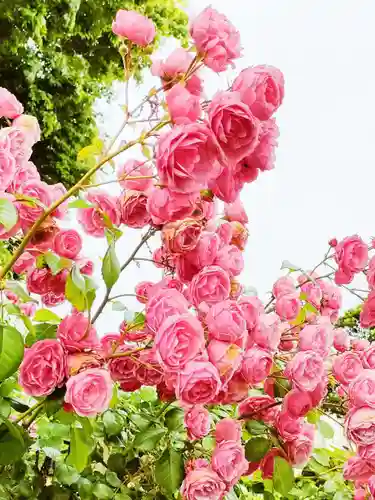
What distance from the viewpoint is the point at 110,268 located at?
2.09 ft

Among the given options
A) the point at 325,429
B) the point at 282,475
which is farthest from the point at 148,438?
the point at 325,429

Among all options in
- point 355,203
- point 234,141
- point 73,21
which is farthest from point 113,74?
point 234,141

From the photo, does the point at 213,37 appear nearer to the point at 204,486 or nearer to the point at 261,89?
the point at 261,89

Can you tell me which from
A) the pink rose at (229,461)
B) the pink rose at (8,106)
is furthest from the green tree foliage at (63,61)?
the pink rose at (229,461)

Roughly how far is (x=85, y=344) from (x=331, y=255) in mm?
407

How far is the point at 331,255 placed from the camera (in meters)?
0.91

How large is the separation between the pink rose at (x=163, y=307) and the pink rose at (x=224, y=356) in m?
0.05

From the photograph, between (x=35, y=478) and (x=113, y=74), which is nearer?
(x=35, y=478)

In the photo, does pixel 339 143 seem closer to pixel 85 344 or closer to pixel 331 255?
pixel 331 255

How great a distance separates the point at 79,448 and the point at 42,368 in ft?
0.37

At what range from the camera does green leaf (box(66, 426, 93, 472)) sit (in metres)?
0.68

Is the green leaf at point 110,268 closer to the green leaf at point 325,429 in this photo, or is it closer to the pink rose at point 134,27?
the pink rose at point 134,27

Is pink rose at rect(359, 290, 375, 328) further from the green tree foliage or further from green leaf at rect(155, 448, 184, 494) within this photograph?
the green tree foliage

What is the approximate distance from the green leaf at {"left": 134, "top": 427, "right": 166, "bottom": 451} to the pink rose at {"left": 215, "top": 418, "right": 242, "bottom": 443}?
76 millimetres
